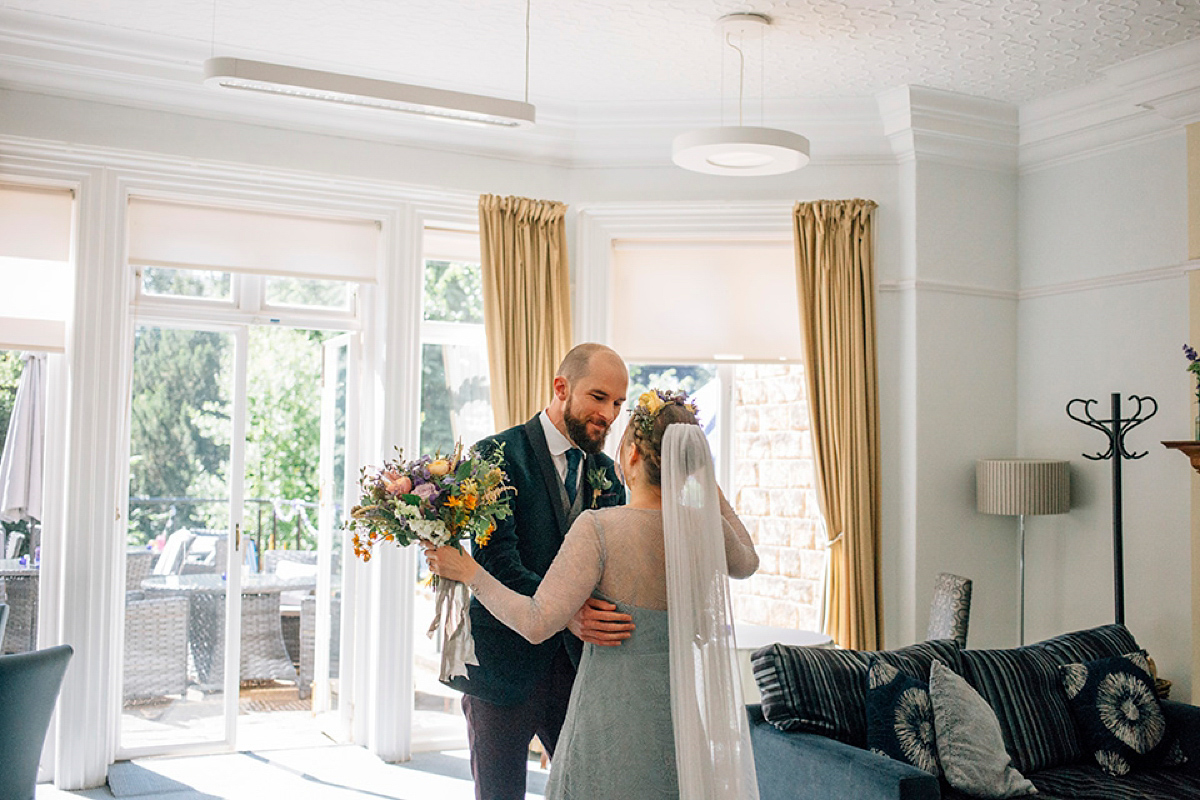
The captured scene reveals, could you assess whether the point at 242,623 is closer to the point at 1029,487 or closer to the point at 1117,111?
the point at 1029,487

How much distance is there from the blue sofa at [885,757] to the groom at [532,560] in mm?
918

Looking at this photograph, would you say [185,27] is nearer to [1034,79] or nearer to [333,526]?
[333,526]

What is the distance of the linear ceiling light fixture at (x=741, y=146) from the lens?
441cm

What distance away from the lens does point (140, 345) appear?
5.21 m

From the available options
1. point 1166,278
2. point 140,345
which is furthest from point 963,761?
point 140,345

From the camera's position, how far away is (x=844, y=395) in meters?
5.50

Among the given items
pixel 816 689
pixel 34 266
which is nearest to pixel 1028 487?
pixel 816 689

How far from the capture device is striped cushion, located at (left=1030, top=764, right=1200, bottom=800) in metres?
3.47

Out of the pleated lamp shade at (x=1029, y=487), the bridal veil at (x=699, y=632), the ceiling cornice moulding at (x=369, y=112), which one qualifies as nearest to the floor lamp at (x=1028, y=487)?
the pleated lamp shade at (x=1029, y=487)

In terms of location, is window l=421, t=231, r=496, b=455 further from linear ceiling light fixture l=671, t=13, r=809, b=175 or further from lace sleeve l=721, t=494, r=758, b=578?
lace sleeve l=721, t=494, r=758, b=578

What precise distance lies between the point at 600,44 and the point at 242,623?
11.1 feet

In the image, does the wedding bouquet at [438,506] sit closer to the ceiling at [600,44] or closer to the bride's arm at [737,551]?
the bride's arm at [737,551]

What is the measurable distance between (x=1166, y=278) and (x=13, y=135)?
5.39m

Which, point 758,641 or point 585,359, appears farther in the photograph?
point 758,641
